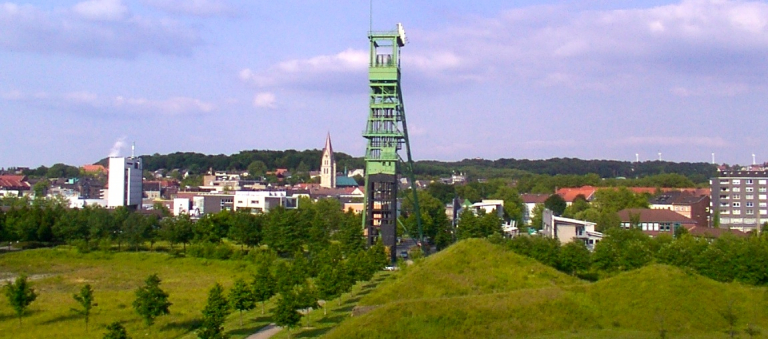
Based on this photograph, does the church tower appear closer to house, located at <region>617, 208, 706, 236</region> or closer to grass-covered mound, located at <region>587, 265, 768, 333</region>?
house, located at <region>617, 208, 706, 236</region>

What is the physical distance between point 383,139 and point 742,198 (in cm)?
4281

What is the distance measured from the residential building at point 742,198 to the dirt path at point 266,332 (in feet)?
190

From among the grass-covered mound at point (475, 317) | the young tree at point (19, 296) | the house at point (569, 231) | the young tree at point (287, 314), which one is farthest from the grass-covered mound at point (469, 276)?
the house at point (569, 231)

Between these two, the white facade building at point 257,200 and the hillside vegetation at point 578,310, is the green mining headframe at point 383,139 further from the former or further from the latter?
the white facade building at point 257,200

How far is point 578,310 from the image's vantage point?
2678 cm

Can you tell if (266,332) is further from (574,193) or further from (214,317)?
(574,193)

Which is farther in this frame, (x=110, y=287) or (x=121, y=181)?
(x=121, y=181)

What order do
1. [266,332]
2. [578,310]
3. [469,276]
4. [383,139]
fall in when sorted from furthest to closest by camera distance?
1. [383,139]
2. [469,276]
3. [266,332]
4. [578,310]

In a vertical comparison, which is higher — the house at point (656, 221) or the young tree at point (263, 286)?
the house at point (656, 221)

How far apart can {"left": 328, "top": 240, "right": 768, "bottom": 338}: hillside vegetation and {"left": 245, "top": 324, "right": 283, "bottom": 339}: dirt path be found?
10.0 feet

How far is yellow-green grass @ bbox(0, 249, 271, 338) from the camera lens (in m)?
29.1

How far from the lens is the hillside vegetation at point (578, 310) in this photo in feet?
80.9

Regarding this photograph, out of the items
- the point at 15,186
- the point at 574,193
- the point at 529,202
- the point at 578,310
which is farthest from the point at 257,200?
the point at 578,310

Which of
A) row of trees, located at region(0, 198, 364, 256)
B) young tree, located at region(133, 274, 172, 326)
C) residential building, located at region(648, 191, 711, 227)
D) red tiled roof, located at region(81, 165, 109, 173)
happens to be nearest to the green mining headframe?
row of trees, located at region(0, 198, 364, 256)
